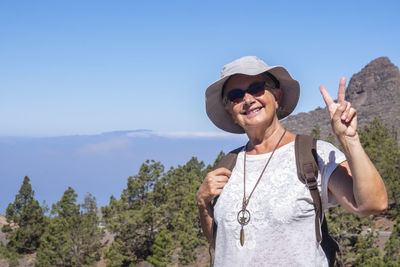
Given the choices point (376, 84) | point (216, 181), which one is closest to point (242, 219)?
point (216, 181)

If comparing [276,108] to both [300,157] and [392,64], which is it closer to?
[300,157]

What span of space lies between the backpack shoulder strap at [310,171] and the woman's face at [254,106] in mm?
352

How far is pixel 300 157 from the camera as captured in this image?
2328 millimetres

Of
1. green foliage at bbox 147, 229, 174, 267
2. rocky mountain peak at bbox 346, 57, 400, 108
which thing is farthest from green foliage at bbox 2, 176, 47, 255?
rocky mountain peak at bbox 346, 57, 400, 108

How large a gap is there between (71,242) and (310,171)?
30.0 meters

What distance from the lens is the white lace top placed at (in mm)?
2260

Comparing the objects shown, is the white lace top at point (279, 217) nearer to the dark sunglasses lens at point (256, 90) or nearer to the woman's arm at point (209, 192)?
the woman's arm at point (209, 192)

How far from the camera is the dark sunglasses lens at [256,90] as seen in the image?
8.68 feet

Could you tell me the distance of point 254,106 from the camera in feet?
8.70

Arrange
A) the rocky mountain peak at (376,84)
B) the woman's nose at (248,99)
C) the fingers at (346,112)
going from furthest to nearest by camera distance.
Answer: the rocky mountain peak at (376,84) → the woman's nose at (248,99) → the fingers at (346,112)

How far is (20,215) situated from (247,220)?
39.4m

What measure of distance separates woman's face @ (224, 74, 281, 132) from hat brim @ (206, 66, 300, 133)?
0.10m

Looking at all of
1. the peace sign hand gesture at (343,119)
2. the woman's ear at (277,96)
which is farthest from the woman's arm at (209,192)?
the peace sign hand gesture at (343,119)

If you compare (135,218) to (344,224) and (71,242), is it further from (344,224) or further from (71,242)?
(344,224)
